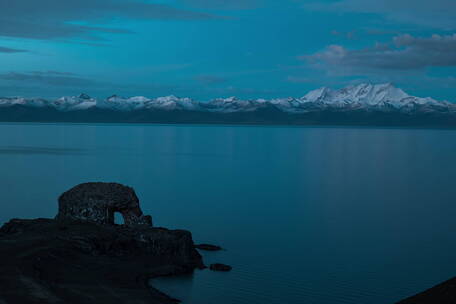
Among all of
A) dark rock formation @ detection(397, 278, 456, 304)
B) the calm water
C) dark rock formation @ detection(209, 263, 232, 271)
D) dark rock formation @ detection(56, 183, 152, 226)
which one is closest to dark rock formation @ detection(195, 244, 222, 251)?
the calm water

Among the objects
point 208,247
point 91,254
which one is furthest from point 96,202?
point 208,247

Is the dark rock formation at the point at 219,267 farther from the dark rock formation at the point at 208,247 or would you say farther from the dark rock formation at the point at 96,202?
the dark rock formation at the point at 96,202

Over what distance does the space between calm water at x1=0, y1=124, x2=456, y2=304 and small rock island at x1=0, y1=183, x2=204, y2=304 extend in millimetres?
1742

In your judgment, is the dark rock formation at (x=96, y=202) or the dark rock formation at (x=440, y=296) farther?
the dark rock formation at (x=96, y=202)

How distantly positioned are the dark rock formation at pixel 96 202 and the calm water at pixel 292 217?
5375 mm

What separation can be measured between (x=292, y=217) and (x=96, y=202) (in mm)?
17185

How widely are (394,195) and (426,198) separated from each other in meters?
3.13

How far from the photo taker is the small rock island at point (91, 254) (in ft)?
63.6

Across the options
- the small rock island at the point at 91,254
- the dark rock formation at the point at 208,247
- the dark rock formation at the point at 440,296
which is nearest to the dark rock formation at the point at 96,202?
the small rock island at the point at 91,254

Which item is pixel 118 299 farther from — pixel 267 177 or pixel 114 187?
pixel 267 177

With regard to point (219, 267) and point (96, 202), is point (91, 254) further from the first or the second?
point (219, 267)

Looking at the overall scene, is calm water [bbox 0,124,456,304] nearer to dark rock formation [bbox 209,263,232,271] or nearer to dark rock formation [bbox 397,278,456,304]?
dark rock formation [bbox 209,263,232,271]

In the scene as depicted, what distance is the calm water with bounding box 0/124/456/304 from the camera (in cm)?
2431

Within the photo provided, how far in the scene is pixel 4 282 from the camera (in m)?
19.1
